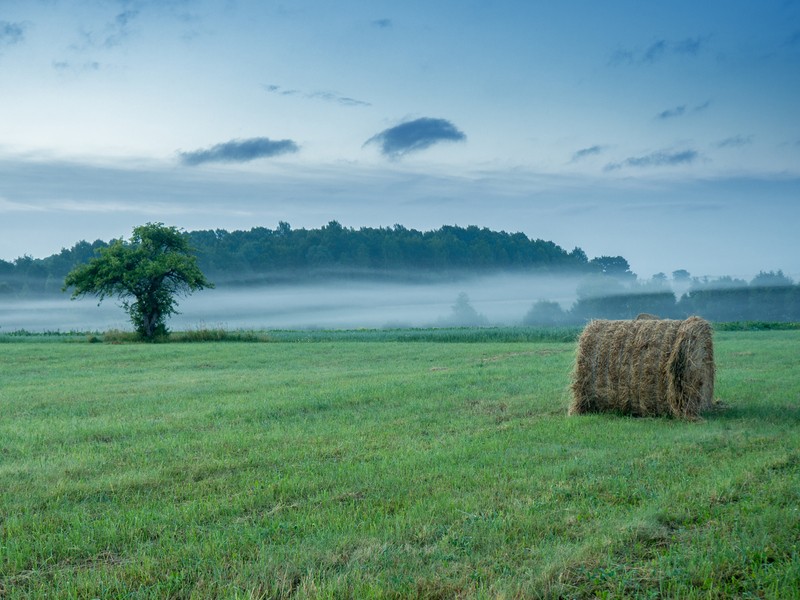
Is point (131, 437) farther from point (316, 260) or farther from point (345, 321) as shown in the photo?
point (316, 260)

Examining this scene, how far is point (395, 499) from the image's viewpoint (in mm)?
6938

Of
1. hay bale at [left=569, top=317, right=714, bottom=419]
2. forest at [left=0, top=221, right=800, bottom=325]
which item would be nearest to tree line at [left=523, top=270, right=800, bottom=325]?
forest at [left=0, top=221, right=800, bottom=325]

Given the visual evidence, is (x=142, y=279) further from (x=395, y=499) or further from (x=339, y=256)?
(x=339, y=256)

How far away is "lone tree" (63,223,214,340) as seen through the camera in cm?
4778

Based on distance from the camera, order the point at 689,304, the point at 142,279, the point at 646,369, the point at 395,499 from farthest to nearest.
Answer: the point at 689,304, the point at 142,279, the point at 646,369, the point at 395,499

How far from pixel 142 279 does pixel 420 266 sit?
9793 centimetres

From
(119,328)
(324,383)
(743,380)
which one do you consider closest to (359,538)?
(324,383)

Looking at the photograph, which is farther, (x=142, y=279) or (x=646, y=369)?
(x=142, y=279)

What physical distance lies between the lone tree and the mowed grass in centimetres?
3560

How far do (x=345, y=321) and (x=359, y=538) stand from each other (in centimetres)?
10212

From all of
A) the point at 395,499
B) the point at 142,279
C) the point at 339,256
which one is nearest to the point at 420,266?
the point at 339,256

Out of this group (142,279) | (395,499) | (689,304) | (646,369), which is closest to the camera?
(395,499)

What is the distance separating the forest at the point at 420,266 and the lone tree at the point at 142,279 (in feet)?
136

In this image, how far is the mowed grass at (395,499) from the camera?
5.11m
